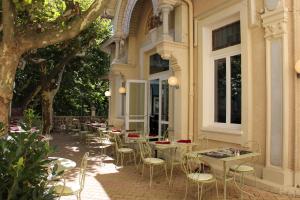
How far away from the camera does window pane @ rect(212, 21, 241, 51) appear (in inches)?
274

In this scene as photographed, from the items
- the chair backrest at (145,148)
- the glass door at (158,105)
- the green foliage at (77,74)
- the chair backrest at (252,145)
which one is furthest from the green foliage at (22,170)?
the green foliage at (77,74)

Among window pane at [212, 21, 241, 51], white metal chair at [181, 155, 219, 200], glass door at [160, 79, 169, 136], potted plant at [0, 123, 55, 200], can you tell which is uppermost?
window pane at [212, 21, 241, 51]

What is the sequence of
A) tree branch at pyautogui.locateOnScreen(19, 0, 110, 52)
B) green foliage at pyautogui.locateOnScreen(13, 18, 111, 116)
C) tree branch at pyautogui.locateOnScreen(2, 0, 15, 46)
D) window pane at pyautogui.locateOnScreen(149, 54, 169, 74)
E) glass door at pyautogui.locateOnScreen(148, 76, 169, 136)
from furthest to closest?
green foliage at pyautogui.locateOnScreen(13, 18, 111, 116)
window pane at pyautogui.locateOnScreen(149, 54, 169, 74)
glass door at pyautogui.locateOnScreen(148, 76, 169, 136)
tree branch at pyautogui.locateOnScreen(19, 0, 110, 52)
tree branch at pyautogui.locateOnScreen(2, 0, 15, 46)

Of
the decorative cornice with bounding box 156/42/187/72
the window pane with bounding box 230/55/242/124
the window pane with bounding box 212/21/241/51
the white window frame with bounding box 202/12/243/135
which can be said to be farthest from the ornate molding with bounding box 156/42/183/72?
the window pane with bounding box 230/55/242/124

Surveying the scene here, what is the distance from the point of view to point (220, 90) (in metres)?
7.50

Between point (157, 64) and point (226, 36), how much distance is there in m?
3.71

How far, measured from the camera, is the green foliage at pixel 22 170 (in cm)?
255

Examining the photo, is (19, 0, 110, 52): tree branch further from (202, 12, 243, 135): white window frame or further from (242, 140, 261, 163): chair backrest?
(242, 140, 261, 163): chair backrest

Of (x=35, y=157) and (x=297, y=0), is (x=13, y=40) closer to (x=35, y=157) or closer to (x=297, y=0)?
(x=35, y=157)

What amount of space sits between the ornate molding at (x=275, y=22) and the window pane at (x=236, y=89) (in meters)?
1.25

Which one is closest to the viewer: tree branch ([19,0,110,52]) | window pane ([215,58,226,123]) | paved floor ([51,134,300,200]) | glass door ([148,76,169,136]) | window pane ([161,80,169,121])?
tree branch ([19,0,110,52])

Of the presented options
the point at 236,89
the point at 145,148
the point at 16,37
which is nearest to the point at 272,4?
the point at 236,89

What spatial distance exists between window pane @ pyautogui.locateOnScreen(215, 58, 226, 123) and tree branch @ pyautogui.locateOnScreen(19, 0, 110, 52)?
3.42 meters

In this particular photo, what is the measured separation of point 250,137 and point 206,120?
64.7 inches
